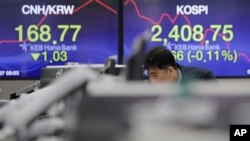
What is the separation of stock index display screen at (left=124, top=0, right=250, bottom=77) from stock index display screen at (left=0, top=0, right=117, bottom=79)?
211 millimetres

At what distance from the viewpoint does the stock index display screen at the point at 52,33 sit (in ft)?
15.0

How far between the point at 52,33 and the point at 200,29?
1.31 meters

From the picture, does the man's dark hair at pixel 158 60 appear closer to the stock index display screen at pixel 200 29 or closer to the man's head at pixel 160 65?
the man's head at pixel 160 65

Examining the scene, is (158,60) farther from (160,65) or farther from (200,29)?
(200,29)

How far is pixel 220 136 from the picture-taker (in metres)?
0.61

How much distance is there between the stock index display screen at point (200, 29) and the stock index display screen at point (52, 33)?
0.21 m

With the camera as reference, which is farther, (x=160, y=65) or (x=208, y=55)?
(x=208, y=55)

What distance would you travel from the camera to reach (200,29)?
4.58 metres

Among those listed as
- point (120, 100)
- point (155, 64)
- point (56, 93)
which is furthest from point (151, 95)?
point (155, 64)

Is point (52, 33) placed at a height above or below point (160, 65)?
above

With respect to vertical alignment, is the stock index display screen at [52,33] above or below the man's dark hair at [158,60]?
above

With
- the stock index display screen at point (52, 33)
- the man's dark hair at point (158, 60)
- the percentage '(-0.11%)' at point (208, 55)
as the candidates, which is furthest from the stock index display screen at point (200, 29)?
the man's dark hair at point (158, 60)

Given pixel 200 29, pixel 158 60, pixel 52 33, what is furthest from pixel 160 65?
pixel 52 33

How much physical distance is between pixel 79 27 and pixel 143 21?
0.57 meters
